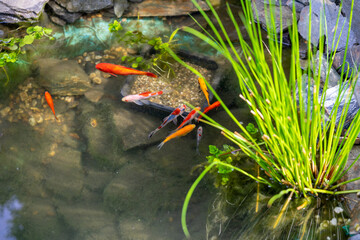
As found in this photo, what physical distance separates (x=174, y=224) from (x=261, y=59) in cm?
98

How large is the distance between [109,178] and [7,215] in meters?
0.57

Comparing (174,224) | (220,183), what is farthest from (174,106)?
(174,224)

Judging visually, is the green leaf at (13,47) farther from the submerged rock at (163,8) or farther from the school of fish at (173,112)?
the submerged rock at (163,8)

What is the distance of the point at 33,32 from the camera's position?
304 cm

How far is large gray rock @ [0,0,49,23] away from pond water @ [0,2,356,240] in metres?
0.47

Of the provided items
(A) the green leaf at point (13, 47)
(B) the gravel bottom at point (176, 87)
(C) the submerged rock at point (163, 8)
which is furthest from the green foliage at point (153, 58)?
(A) the green leaf at point (13, 47)

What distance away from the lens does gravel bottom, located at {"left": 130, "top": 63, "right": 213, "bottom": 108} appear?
2527 millimetres

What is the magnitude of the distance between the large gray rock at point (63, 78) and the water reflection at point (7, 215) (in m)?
0.83

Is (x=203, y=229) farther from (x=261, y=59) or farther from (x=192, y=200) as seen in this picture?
(x=261, y=59)

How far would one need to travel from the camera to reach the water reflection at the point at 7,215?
199cm

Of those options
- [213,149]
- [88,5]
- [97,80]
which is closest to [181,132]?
[213,149]

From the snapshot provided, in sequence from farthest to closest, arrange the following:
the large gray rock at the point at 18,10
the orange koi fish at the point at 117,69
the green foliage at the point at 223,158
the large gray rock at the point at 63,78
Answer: the large gray rock at the point at 18,10, the large gray rock at the point at 63,78, the orange koi fish at the point at 117,69, the green foliage at the point at 223,158

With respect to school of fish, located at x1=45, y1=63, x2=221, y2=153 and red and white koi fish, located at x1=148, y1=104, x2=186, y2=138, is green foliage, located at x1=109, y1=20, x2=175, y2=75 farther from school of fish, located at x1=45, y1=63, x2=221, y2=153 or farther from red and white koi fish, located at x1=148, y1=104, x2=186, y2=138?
red and white koi fish, located at x1=148, y1=104, x2=186, y2=138

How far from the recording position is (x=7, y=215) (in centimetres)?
206
